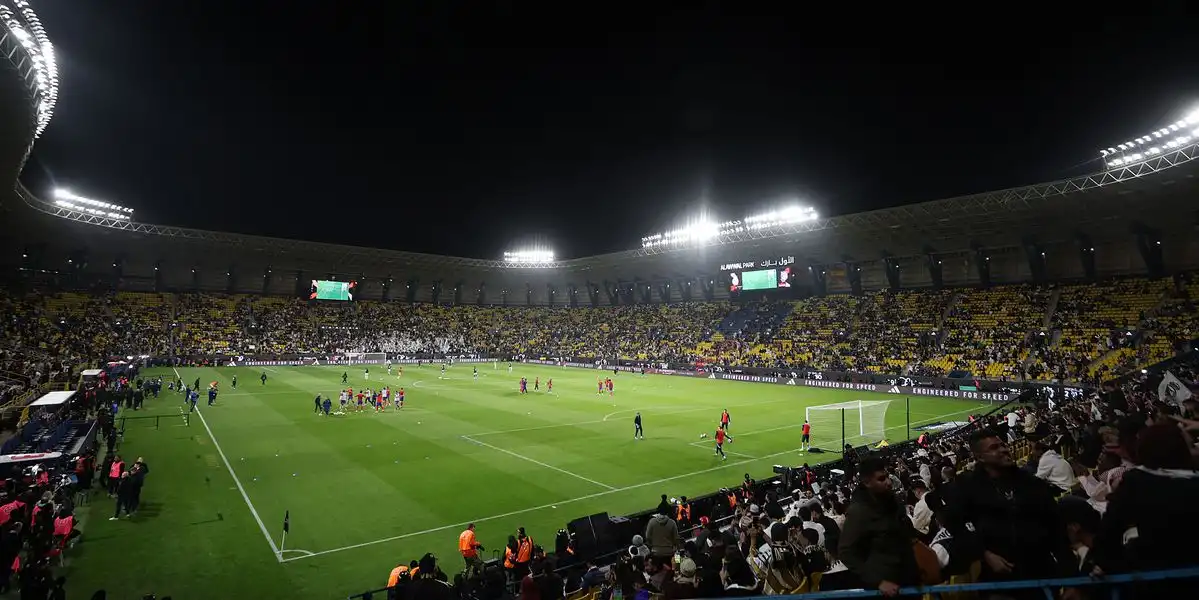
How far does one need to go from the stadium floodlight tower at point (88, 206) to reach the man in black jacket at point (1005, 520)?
75360 mm

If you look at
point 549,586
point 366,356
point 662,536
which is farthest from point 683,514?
point 366,356

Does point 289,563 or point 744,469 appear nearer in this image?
point 289,563

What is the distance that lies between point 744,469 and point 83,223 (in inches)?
2807

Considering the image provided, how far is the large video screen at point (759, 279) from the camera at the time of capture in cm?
6675

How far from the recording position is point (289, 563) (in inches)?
546

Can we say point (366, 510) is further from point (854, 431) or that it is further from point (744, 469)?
point (854, 431)

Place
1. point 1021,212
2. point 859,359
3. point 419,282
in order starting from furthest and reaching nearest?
1. point 419,282
2. point 859,359
3. point 1021,212

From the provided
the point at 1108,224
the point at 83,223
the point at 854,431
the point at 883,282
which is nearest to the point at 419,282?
the point at 83,223

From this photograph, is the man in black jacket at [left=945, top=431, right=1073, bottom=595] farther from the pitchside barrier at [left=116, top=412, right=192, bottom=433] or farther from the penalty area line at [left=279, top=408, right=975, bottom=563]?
the pitchside barrier at [left=116, top=412, right=192, bottom=433]

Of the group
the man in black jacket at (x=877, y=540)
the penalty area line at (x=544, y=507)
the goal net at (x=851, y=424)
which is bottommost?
the penalty area line at (x=544, y=507)

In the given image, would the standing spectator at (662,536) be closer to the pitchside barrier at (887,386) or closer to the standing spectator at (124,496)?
the standing spectator at (124,496)

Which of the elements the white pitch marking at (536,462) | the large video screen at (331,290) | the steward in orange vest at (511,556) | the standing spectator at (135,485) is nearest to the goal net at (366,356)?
the large video screen at (331,290)

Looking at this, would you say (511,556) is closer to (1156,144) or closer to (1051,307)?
(1156,144)

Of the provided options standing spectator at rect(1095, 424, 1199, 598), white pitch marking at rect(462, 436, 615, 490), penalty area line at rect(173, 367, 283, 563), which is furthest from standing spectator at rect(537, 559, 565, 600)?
white pitch marking at rect(462, 436, 615, 490)
